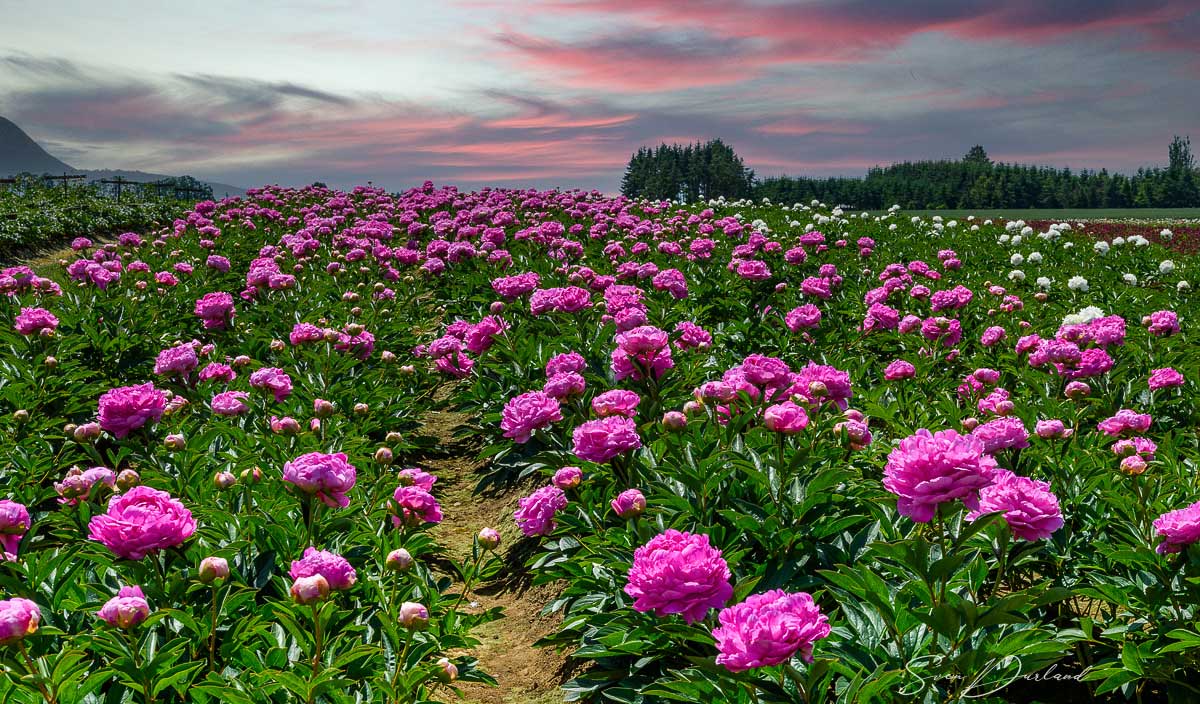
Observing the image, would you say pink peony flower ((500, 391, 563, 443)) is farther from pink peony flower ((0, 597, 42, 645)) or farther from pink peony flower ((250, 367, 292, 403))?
pink peony flower ((0, 597, 42, 645))

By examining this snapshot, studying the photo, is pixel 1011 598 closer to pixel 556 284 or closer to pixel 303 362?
pixel 303 362

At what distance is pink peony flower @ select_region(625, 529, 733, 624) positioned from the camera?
1736mm

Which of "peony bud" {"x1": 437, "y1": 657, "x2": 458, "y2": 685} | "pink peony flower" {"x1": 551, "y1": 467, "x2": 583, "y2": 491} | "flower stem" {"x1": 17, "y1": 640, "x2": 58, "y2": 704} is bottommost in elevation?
"peony bud" {"x1": 437, "y1": 657, "x2": 458, "y2": 685}

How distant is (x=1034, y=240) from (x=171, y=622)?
13.8 meters

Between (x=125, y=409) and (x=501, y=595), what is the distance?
1942 millimetres

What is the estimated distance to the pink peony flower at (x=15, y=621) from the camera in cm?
158

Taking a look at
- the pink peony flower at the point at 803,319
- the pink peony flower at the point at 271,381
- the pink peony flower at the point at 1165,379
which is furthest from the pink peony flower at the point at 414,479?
the pink peony flower at the point at 1165,379

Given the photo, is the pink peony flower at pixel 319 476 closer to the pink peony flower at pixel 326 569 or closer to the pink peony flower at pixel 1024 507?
the pink peony flower at pixel 326 569

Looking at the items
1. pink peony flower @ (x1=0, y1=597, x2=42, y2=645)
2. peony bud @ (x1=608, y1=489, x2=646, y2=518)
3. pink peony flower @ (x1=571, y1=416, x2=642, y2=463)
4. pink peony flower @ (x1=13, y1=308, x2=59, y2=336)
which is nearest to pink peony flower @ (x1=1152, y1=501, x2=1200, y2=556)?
peony bud @ (x1=608, y1=489, x2=646, y2=518)

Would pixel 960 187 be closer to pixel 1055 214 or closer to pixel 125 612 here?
pixel 1055 214

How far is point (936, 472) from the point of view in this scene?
1.66 meters

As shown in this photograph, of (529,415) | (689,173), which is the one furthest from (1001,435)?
(689,173)

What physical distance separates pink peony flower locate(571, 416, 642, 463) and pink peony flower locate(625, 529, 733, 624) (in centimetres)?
86

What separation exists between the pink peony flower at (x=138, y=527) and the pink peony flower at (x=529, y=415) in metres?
1.29
